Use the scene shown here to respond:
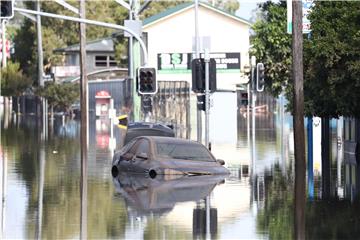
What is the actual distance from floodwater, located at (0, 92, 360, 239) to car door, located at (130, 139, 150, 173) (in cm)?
37

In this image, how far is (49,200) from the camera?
2330 cm

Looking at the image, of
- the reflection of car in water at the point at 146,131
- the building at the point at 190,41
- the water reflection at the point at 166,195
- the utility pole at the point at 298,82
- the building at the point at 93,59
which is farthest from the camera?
the building at the point at 93,59

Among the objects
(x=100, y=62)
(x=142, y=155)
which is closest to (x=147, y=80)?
(x=142, y=155)

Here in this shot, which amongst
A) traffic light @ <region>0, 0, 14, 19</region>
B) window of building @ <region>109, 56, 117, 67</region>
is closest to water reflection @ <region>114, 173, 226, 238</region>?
traffic light @ <region>0, 0, 14, 19</region>

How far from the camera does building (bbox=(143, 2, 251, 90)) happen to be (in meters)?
85.9

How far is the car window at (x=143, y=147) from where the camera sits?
97.9ft

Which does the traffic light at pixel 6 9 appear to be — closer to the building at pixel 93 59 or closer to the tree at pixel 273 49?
the tree at pixel 273 49

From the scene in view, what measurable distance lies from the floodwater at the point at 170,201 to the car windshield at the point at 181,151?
883mm

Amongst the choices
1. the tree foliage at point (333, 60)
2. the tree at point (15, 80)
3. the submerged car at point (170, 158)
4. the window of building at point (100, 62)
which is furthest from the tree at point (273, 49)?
the tree at point (15, 80)

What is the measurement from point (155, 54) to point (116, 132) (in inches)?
989

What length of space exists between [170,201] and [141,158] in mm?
7436

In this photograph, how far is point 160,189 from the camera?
1005 inches

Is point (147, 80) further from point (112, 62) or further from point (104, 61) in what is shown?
point (112, 62)

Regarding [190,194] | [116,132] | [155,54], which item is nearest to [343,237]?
[190,194]
